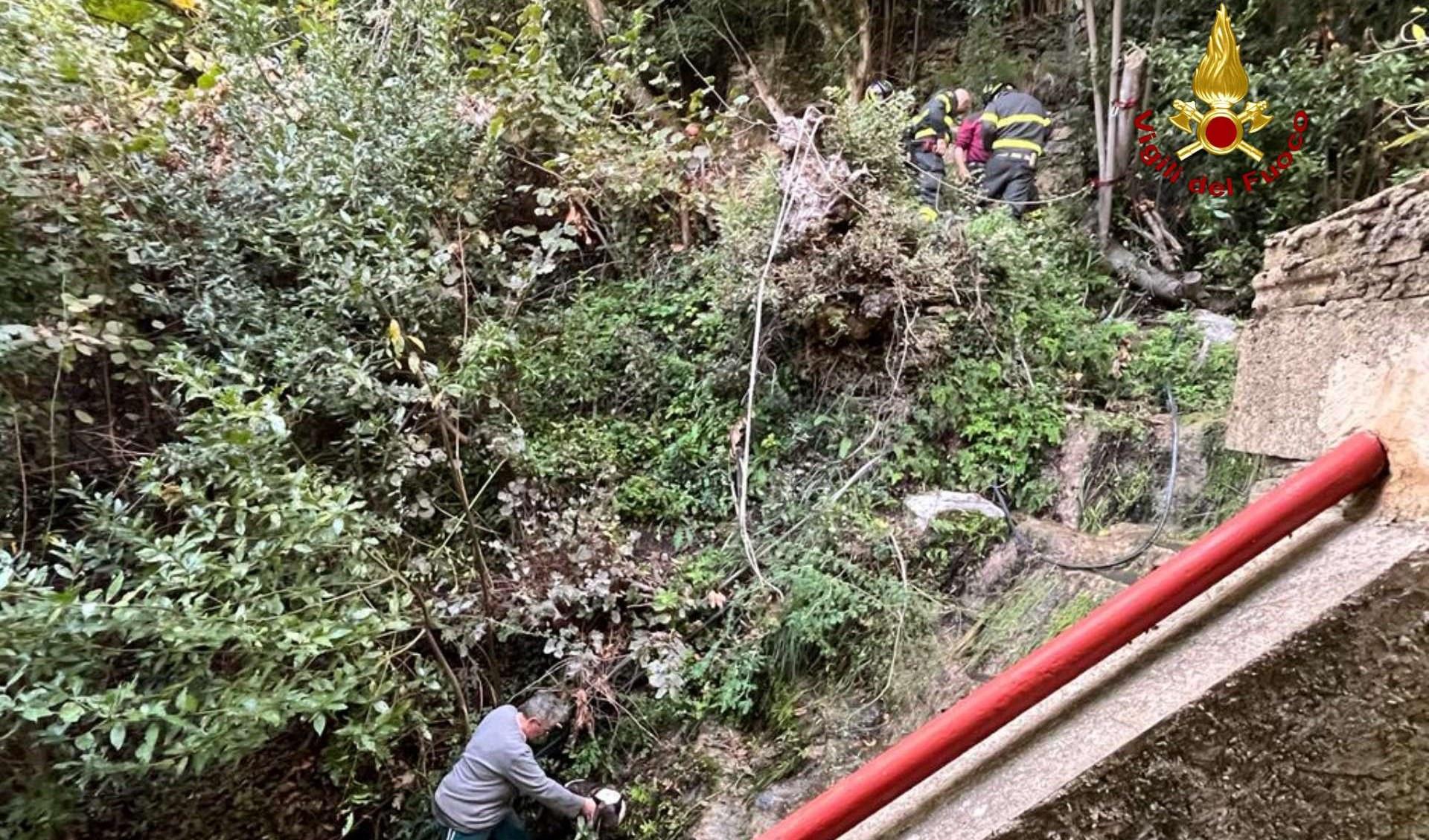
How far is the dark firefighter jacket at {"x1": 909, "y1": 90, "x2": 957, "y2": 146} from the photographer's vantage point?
6125mm

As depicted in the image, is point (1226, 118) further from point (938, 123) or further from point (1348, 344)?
point (1348, 344)

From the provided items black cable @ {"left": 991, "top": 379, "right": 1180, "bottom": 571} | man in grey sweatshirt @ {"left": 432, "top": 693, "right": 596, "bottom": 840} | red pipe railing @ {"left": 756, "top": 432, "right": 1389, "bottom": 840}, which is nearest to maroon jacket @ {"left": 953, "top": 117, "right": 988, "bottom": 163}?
black cable @ {"left": 991, "top": 379, "right": 1180, "bottom": 571}

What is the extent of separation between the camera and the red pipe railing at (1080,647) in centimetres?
111

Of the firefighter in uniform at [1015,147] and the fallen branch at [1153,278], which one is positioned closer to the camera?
the fallen branch at [1153,278]

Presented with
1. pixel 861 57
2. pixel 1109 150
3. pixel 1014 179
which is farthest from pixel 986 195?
pixel 861 57

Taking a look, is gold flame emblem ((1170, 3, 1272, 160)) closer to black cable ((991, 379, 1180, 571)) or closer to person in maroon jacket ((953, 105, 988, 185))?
person in maroon jacket ((953, 105, 988, 185))

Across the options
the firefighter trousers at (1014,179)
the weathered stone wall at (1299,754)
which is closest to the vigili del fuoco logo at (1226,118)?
the firefighter trousers at (1014,179)

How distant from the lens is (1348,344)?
1.35 m

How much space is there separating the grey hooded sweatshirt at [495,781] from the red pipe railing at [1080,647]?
2.83 meters

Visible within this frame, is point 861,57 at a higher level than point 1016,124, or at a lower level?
higher

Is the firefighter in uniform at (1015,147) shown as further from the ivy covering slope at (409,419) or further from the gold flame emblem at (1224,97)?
the gold flame emblem at (1224,97)

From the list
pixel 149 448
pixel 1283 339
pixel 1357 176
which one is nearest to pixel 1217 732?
pixel 1283 339

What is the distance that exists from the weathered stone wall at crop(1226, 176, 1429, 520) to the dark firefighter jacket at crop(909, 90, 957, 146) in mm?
4881

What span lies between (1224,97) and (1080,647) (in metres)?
4.89
